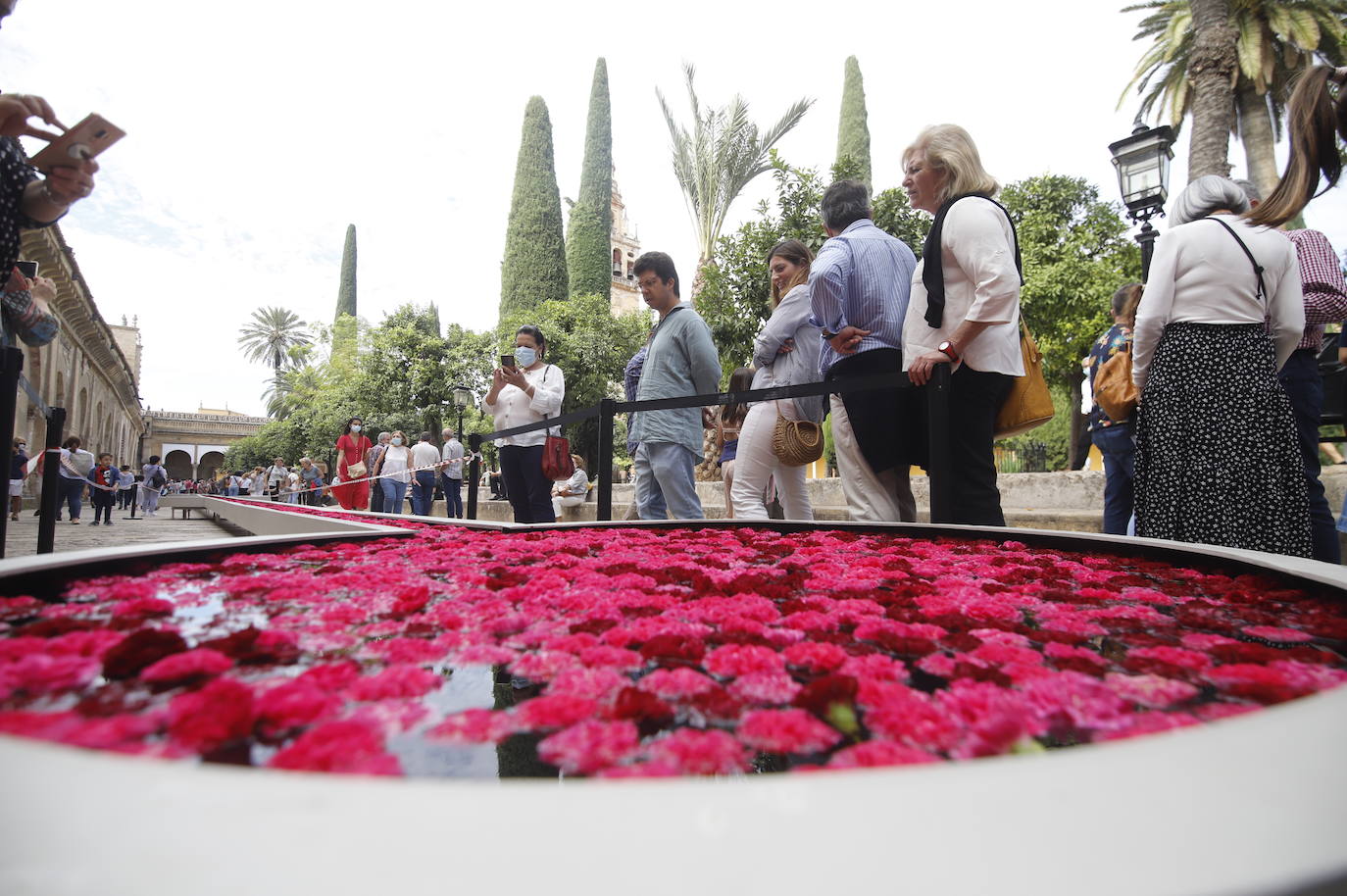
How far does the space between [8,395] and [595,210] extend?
2697cm

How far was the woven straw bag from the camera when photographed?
3348mm

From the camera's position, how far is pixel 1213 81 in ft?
27.0

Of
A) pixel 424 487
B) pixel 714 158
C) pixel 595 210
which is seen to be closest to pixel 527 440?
pixel 424 487

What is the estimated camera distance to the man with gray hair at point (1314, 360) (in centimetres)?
304

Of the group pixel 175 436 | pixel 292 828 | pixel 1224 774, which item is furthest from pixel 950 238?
pixel 175 436

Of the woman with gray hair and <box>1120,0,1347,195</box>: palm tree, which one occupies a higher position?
<box>1120,0,1347,195</box>: palm tree

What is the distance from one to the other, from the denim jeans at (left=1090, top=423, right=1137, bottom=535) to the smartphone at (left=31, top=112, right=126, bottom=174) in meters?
4.84

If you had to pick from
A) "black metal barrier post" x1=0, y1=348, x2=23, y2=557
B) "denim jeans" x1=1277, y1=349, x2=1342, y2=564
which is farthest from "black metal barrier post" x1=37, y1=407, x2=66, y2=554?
"denim jeans" x1=1277, y1=349, x2=1342, y2=564

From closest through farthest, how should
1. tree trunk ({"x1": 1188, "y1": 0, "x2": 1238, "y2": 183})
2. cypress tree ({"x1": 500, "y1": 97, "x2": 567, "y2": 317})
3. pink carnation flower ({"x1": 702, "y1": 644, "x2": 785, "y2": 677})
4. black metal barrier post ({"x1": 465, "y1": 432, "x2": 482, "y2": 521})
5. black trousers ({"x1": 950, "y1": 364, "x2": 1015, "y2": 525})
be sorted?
pink carnation flower ({"x1": 702, "y1": 644, "x2": 785, "y2": 677}), black trousers ({"x1": 950, "y1": 364, "x2": 1015, "y2": 525}), black metal barrier post ({"x1": 465, "y1": 432, "x2": 482, "y2": 521}), tree trunk ({"x1": 1188, "y1": 0, "x2": 1238, "y2": 183}), cypress tree ({"x1": 500, "y1": 97, "x2": 567, "y2": 317})

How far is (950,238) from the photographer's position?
101 inches

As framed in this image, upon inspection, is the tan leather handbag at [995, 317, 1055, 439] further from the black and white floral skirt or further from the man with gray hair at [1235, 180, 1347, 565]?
the man with gray hair at [1235, 180, 1347, 565]

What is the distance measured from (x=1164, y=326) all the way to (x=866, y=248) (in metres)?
1.17

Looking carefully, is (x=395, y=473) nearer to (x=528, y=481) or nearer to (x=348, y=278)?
Result: (x=528, y=481)

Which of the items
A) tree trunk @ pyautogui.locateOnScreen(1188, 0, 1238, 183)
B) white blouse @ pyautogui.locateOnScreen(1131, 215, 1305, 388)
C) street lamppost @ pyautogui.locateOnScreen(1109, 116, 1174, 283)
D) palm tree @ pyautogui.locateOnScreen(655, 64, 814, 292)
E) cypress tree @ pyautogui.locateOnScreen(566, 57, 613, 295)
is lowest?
white blouse @ pyautogui.locateOnScreen(1131, 215, 1305, 388)
